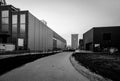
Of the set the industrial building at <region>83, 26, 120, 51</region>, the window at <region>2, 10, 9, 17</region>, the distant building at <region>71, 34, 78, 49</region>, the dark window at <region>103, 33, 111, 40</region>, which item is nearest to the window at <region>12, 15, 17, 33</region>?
the window at <region>2, 10, 9, 17</region>

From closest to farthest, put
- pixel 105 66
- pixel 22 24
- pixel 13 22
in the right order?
pixel 105 66 < pixel 22 24 < pixel 13 22

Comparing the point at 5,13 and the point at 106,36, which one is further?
the point at 106,36

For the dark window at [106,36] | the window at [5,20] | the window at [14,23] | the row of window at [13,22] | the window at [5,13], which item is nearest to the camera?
the row of window at [13,22]

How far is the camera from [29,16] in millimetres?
33281

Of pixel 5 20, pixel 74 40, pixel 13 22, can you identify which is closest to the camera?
pixel 13 22

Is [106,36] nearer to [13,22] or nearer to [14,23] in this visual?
[14,23]

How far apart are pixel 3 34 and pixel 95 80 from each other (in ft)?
114

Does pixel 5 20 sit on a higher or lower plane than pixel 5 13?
lower

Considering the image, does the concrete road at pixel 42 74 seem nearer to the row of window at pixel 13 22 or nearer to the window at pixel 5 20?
the row of window at pixel 13 22

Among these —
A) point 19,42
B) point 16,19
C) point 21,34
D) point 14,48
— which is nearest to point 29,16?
point 16,19

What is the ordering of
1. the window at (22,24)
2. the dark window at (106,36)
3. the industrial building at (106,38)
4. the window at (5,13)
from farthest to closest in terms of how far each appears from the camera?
the dark window at (106,36) < the industrial building at (106,38) < the window at (5,13) < the window at (22,24)

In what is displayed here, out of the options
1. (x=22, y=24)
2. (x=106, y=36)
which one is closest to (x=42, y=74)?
(x=22, y=24)

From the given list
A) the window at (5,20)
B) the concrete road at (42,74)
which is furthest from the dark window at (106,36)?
the window at (5,20)

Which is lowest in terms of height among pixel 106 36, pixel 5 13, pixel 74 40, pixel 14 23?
pixel 106 36
